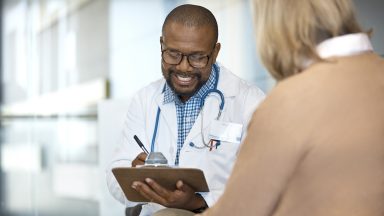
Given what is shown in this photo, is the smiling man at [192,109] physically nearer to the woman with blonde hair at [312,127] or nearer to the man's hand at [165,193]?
the man's hand at [165,193]

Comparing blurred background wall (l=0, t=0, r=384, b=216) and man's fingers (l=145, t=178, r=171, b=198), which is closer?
man's fingers (l=145, t=178, r=171, b=198)

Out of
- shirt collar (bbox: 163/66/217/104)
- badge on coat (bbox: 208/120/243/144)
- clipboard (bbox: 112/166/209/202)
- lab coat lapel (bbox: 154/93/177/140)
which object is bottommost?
clipboard (bbox: 112/166/209/202)

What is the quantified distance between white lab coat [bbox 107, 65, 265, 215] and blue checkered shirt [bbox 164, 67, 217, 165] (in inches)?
0.7

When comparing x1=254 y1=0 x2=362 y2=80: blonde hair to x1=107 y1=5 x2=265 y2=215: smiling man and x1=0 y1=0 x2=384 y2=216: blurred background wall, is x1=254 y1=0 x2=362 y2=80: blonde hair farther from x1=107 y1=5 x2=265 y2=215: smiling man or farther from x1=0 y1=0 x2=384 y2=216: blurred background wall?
x1=0 y1=0 x2=384 y2=216: blurred background wall

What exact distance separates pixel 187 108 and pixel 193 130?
0.10m

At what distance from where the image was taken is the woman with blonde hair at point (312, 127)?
4.75 feet

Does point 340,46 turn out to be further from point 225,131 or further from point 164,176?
point 225,131

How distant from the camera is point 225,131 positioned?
2.47 metres

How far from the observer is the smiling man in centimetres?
247

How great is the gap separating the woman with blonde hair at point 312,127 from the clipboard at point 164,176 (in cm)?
58

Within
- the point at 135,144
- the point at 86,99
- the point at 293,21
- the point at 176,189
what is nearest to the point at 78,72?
the point at 86,99

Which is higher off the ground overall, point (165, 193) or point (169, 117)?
point (169, 117)

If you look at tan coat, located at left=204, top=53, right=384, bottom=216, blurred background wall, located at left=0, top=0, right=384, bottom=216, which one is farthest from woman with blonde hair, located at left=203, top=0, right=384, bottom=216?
blurred background wall, located at left=0, top=0, right=384, bottom=216

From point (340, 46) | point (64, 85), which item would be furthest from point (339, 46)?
point (64, 85)
